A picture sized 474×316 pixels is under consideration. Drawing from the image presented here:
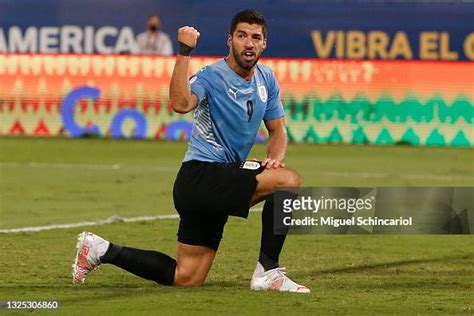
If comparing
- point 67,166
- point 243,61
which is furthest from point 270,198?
point 67,166

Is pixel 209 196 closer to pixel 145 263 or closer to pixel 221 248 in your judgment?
pixel 145 263

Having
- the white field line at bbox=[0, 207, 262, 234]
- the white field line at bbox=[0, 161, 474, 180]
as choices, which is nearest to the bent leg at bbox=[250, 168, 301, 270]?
the white field line at bbox=[0, 207, 262, 234]

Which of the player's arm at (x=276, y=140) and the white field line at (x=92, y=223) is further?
the white field line at (x=92, y=223)

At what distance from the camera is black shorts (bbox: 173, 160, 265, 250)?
9227 mm

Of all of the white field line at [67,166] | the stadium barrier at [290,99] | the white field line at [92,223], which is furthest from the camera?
the stadium barrier at [290,99]

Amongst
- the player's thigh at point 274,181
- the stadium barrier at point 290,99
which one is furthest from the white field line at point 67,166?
the player's thigh at point 274,181

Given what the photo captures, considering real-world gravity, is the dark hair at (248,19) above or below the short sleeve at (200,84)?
above

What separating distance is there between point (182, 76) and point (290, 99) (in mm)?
16473

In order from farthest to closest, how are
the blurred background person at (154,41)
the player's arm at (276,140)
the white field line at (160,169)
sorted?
the blurred background person at (154,41), the white field line at (160,169), the player's arm at (276,140)

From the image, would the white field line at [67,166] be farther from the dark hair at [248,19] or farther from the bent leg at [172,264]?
the dark hair at [248,19]

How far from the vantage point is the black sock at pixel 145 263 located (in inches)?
377

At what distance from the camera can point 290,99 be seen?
2530 cm

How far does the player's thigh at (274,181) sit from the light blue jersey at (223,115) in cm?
42

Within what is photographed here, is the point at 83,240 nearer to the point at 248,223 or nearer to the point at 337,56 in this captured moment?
the point at 248,223
